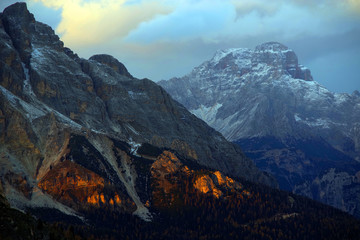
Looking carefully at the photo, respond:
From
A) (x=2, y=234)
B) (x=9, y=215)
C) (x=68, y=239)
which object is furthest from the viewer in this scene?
(x=68, y=239)

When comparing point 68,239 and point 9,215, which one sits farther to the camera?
point 68,239

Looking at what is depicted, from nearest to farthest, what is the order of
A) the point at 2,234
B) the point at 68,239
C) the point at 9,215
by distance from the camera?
the point at 2,234 → the point at 9,215 → the point at 68,239

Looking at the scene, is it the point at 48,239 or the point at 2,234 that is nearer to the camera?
the point at 2,234

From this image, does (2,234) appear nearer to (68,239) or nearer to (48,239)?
(48,239)

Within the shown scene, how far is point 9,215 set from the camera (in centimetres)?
16975

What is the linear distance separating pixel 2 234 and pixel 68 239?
3794 cm

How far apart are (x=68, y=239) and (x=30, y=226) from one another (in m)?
23.4

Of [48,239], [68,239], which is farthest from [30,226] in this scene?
[68,239]

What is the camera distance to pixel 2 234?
158500 mm

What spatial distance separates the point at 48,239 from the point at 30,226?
6773 mm

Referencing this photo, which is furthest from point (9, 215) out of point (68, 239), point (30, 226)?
point (68, 239)

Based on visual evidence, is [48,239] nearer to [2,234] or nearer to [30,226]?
[30,226]

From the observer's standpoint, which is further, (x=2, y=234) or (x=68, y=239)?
(x=68, y=239)

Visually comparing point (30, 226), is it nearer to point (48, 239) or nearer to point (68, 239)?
point (48, 239)
